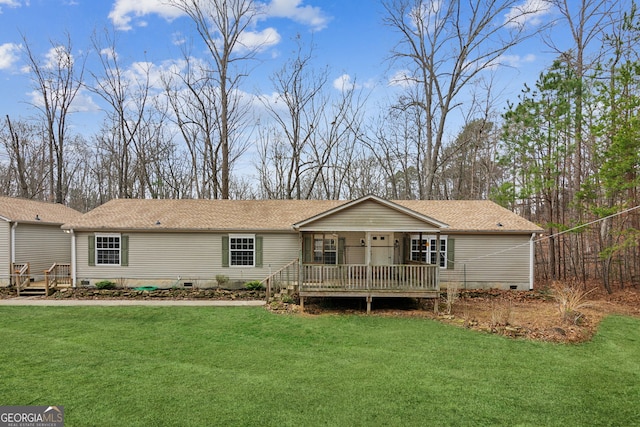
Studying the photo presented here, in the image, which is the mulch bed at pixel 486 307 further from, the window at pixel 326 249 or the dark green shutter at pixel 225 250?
the window at pixel 326 249

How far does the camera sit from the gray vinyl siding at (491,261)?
558 inches

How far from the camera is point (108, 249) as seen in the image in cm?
1427

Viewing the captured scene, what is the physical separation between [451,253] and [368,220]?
5.05 metres

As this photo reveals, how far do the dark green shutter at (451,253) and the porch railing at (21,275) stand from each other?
17038mm

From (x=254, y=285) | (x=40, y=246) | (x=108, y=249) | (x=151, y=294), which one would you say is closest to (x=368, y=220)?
(x=254, y=285)

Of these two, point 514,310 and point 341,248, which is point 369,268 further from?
point 514,310

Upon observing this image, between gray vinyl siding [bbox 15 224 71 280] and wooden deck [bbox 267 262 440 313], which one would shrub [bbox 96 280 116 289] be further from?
wooden deck [bbox 267 262 440 313]

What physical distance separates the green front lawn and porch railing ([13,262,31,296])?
16.2ft

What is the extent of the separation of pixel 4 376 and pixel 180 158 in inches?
1032

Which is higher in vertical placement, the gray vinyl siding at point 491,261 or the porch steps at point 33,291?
the gray vinyl siding at point 491,261

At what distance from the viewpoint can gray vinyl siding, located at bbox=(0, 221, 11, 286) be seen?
1419 cm

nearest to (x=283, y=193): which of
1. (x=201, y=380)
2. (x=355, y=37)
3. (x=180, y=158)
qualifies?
(x=180, y=158)

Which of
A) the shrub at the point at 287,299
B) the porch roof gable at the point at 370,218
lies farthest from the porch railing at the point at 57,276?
the porch roof gable at the point at 370,218

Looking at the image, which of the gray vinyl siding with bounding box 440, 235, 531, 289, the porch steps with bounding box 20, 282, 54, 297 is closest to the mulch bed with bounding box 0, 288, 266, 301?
the porch steps with bounding box 20, 282, 54, 297
